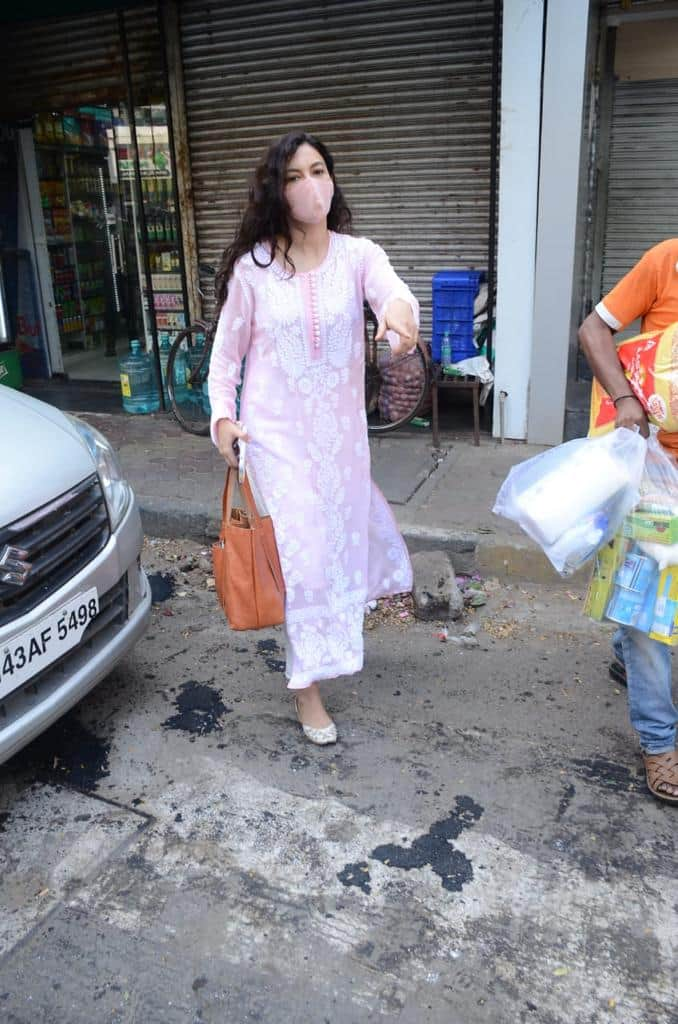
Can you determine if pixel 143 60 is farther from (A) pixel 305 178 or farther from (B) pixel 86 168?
(A) pixel 305 178

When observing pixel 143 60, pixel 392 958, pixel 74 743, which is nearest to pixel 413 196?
pixel 143 60

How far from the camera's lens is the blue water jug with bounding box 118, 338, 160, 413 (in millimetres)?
7211

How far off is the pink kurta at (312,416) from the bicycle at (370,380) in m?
2.87

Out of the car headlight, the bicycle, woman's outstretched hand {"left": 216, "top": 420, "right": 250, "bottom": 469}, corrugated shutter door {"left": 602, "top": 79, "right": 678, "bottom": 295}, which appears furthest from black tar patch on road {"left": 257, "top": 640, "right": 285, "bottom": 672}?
corrugated shutter door {"left": 602, "top": 79, "right": 678, "bottom": 295}

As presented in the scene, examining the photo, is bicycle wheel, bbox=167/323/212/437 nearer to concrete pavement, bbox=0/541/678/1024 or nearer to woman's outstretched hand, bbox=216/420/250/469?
concrete pavement, bbox=0/541/678/1024

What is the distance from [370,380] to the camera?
6.47 m

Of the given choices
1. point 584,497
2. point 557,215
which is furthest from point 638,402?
point 557,215

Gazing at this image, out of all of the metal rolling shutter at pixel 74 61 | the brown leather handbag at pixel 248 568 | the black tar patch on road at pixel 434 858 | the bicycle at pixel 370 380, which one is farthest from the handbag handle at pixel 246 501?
the metal rolling shutter at pixel 74 61

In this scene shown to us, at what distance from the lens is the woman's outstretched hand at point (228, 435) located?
2.81 metres

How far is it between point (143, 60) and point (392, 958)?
6.95m

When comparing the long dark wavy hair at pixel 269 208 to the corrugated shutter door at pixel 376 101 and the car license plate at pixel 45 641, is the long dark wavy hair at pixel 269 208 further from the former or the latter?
the corrugated shutter door at pixel 376 101

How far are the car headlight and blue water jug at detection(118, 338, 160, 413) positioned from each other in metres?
3.93

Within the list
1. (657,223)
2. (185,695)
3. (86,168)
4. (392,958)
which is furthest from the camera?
(86,168)

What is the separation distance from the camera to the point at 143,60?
7.02 m
